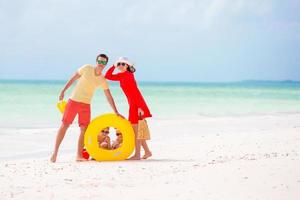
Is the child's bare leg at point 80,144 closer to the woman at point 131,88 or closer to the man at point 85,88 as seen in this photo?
the man at point 85,88

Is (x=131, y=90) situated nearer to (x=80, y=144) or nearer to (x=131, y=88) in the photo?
(x=131, y=88)

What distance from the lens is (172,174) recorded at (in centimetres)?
603

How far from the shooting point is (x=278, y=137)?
32.6 ft

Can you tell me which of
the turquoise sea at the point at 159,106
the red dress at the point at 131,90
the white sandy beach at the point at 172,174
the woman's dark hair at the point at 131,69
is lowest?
the turquoise sea at the point at 159,106

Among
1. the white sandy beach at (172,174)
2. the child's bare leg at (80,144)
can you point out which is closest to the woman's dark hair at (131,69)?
the child's bare leg at (80,144)

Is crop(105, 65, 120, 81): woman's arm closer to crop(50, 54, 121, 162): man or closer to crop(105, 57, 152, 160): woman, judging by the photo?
crop(105, 57, 152, 160): woman

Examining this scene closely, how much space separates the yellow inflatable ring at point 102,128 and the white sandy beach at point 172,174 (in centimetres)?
22

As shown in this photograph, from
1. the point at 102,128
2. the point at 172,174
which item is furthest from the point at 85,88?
the point at 172,174

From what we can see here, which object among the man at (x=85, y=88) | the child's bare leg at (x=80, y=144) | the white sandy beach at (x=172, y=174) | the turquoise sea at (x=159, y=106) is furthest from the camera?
the turquoise sea at (x=159, y=106)

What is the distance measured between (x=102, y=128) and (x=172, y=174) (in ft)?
5.42

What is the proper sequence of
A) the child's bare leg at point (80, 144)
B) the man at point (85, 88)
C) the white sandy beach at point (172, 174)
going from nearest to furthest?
the white sandy beach at point (172, 174)
the man at point (85, 88)
the child's bare leg at point (80, 144)

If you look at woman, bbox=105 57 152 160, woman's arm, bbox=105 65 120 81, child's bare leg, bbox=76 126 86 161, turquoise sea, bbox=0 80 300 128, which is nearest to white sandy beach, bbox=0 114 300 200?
child's bare leg, bbox=76 126 86 161

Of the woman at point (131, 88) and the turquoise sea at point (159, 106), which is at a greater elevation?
the woman at point (131, 88)

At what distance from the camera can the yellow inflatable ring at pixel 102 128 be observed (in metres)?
7.38
